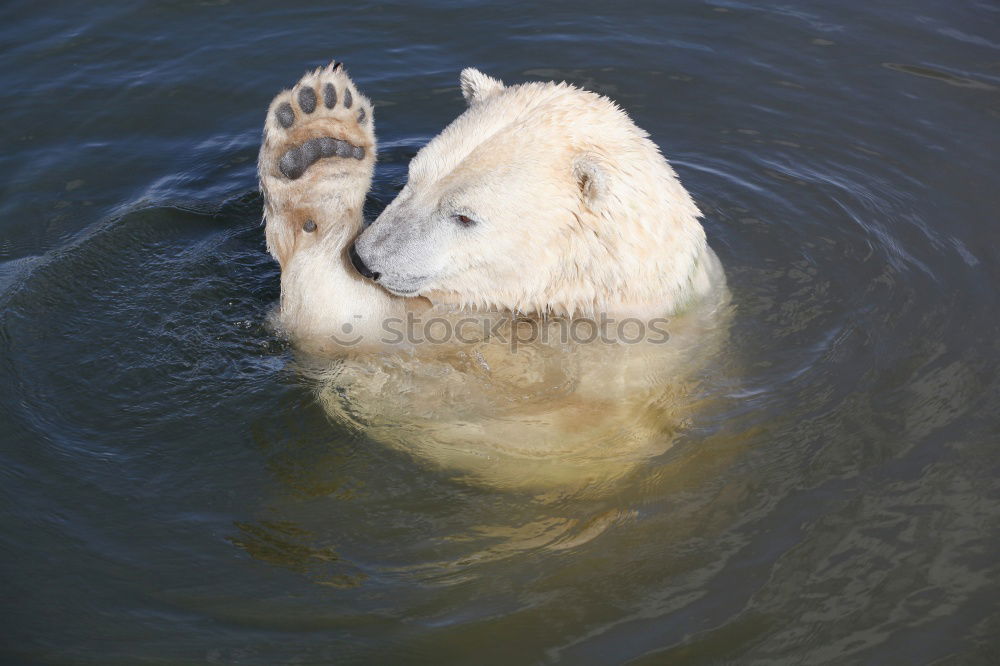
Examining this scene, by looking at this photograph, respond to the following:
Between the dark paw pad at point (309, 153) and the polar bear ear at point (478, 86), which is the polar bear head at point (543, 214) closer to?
the polar bear ear at point (478, 86)

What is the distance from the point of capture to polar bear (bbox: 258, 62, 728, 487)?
348cm

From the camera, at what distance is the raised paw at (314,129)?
12.5 ft

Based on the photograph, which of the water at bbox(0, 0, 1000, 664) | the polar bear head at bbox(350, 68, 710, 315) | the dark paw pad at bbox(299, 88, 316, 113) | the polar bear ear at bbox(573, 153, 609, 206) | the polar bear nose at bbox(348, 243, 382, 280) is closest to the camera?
the water at bbox(0, 0, 1000, 664)

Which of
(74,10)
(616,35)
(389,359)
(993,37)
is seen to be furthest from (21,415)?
(993,37)

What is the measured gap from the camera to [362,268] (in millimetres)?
3693

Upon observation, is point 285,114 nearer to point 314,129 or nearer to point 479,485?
A: point 314,129

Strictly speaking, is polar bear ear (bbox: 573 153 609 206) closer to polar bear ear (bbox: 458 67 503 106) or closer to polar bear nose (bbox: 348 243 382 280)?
polar bear ear (bbox: 458 67 503 106)

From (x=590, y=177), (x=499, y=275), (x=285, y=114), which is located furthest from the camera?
Answer: (x=285, y=114)

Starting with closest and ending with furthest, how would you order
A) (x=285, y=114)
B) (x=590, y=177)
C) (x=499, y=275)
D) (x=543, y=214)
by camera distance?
1. (x=590, y=177)
2. (x=543, y=214)
3. (x=499, y=275)
4. (x=285, y=114)

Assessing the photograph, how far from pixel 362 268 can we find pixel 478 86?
36.3 inches

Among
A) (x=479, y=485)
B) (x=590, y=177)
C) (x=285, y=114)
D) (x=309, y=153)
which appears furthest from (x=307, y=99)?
(x=479, y=485)

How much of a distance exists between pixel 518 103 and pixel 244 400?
1.70 m

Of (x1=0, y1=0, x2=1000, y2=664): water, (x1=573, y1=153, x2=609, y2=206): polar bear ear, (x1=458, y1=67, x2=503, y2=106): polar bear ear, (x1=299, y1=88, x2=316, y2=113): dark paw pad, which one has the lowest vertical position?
(x1=0, y1=0, x2=1000, y2=664): water

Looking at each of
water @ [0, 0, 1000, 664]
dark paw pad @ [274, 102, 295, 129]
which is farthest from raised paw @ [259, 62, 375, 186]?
water @ [0, 0, 1000, 664]
